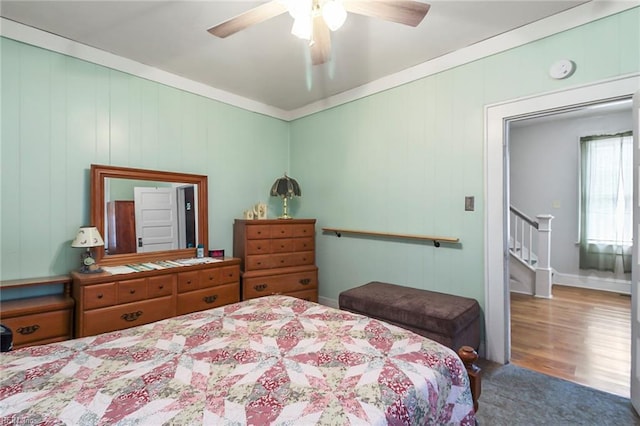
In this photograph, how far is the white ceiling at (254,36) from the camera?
2.18 metres

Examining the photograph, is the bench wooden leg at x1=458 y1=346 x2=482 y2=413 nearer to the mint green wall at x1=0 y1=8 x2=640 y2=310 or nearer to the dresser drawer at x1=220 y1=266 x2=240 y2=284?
the mint green wall at x1=0 y1=8 x2=640 y2=310

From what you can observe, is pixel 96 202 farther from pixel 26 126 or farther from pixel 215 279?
pixel 215 279

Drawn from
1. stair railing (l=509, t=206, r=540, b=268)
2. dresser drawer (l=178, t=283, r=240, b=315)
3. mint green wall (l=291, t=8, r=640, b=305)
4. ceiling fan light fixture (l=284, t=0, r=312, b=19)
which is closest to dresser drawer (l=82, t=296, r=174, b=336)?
dresser drawer (l=178, t=283, r=240, b=315)

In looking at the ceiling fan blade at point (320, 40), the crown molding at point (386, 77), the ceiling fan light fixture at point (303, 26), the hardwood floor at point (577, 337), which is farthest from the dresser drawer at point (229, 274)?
the hardwood floor at point (577, 337)

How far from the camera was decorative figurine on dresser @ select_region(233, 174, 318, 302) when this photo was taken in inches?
134

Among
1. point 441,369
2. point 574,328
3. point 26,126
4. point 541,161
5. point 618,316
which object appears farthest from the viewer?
point 541,161

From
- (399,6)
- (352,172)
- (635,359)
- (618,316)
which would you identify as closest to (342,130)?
(352,172)

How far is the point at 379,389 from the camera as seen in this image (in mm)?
1030

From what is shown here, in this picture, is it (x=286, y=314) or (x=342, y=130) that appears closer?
(x=286, y=314)

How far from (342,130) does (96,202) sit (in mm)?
2595

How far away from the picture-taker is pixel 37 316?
2.20m

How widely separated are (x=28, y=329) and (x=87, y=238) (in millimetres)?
711

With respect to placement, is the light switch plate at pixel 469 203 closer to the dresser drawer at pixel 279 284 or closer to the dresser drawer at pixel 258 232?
the dresser drawer at pixel 279 284

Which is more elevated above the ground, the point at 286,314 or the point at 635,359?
the point at 286,314
